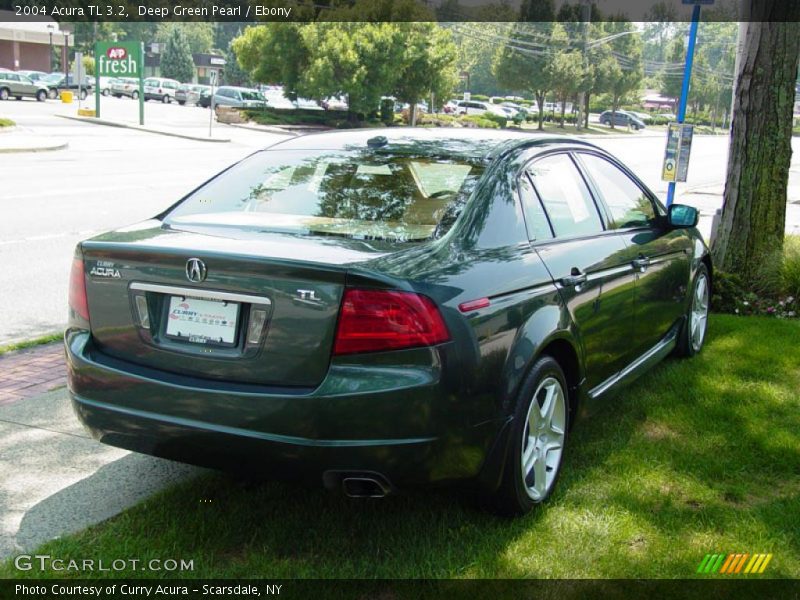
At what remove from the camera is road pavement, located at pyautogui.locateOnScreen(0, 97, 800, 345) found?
8217 mm

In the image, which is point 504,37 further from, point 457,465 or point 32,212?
point 457,465

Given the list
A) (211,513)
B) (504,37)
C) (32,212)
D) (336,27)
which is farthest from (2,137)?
(504,37)

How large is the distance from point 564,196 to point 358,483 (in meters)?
1.89

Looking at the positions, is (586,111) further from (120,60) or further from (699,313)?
(699,313)

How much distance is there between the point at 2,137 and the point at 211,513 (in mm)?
27831

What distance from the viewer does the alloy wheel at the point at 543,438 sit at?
3691 millimetres

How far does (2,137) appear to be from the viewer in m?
28.3

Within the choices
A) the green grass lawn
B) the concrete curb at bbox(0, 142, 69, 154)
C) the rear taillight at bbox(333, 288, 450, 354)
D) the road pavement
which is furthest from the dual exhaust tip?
the concrete curb at bbox(0, 142, 69, 154)

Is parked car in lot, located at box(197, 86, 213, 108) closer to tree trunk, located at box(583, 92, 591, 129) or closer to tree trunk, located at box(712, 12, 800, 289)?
tree trunk, located at box(583, 92, 591, 129)

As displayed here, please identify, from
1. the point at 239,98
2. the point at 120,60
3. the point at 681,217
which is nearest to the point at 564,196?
the point at 681,217

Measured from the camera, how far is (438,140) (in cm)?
438

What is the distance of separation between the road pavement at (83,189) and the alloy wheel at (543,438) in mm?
4428

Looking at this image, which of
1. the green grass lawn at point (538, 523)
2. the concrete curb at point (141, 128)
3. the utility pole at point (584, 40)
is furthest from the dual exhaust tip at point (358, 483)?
the utility pole at point (584, 40)

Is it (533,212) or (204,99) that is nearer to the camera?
(533,212)
